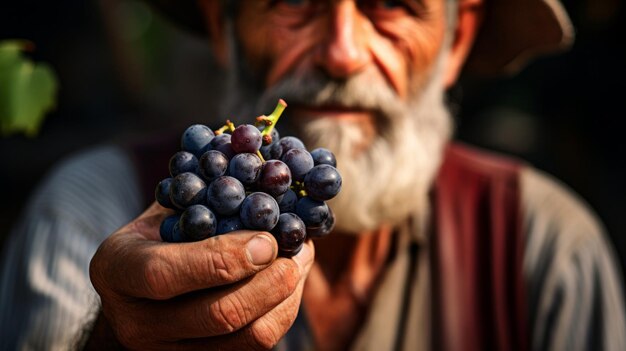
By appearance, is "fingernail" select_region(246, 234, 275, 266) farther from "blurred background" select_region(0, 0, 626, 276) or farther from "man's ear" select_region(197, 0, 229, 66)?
"blurred background" select_region(0, 0, 626, 276)

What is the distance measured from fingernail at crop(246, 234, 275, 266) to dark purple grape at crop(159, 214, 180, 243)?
0.46 ft

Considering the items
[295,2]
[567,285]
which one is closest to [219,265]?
[295,2]

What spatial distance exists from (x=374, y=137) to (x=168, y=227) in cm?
106

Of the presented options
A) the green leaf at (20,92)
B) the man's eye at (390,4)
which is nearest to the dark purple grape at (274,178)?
the green leaf at (20,92)

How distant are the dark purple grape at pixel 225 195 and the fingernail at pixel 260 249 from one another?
6 centimetres

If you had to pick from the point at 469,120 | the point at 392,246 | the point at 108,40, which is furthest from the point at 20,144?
the point at 469,120

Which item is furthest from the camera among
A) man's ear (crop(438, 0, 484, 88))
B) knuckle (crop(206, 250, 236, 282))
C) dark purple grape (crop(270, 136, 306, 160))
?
man's ear (crop(438, 0, 484, 88))

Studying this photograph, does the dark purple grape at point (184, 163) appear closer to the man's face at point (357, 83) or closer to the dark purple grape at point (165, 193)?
the dark purple grape at point (165, 193)

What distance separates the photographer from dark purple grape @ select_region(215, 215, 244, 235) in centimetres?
99

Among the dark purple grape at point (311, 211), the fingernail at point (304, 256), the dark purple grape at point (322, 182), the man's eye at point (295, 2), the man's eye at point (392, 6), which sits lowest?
the fingernail at point (304, 256)

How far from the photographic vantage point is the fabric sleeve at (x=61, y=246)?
1.89 meters

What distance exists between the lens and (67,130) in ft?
18.1

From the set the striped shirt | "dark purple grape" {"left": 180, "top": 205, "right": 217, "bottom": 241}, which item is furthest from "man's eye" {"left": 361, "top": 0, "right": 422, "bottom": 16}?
"dark purple grape" {"left": 180, "top": 205, "right": 217, "bottom": 241}

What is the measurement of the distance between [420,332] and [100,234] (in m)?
1.13
